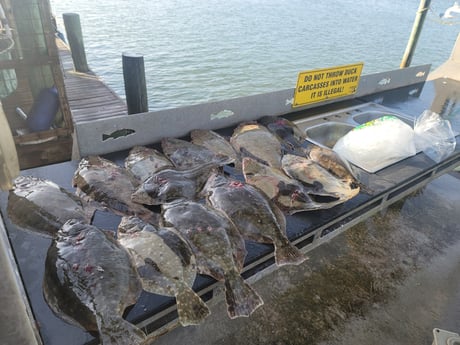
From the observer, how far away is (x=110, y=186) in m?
2.46

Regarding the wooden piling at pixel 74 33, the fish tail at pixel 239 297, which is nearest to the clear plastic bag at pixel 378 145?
the fish tail at pixel 239 297

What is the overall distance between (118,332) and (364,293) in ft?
9.13

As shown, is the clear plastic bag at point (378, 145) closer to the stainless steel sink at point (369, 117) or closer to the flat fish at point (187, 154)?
the stainless steel sink at point (369, 117)

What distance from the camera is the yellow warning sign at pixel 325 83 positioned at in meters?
4.18

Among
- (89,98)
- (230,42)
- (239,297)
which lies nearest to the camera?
(239,297)

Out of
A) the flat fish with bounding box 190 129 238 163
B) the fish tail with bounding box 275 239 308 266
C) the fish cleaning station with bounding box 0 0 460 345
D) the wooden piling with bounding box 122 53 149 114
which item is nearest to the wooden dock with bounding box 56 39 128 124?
the fish cleaning station with bounding box 0 0 460 345

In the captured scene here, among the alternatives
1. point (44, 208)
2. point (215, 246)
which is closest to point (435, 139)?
point (215, 246)

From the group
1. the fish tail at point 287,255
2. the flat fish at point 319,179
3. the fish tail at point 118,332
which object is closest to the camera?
the fish tail at point 118,332

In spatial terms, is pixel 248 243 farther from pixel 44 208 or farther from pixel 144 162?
pixel 44 208

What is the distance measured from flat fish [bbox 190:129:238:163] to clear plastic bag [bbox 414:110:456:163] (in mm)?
2149

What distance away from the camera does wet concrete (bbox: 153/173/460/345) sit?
2.98m

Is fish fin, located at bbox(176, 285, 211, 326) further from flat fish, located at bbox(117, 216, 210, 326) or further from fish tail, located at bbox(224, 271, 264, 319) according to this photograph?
fish tail, located at bbox(224, 271, 264, 319)

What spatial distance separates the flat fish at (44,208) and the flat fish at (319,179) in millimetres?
1720

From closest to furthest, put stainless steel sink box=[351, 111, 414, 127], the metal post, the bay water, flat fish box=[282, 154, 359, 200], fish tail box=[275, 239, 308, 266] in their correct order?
fish tail box=[275, 239, 308, 266], flat fish box=[282, 154, 359, 200], stainless steel sink box=[351, 111, 414, 127], the metal post, the bay water
